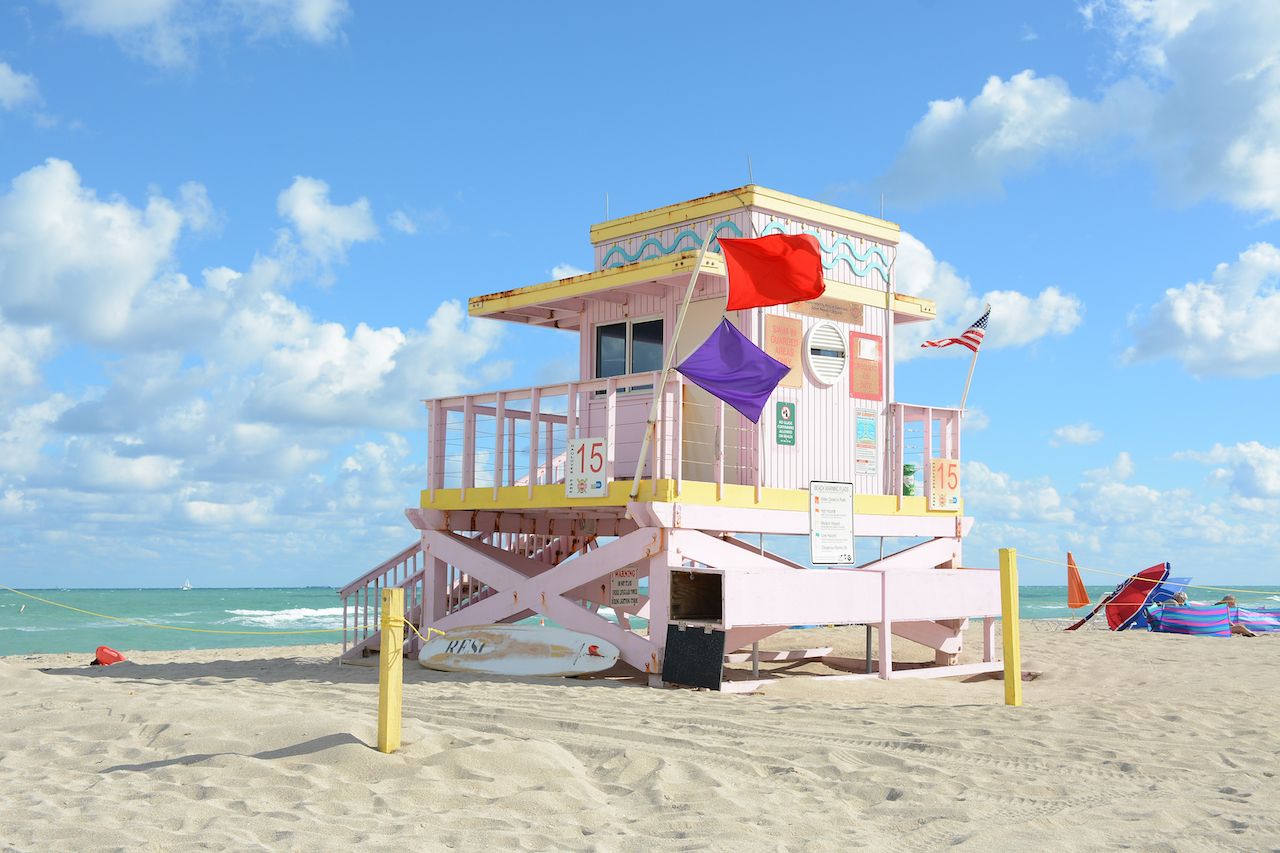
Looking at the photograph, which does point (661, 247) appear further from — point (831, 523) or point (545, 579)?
point (545, 579)

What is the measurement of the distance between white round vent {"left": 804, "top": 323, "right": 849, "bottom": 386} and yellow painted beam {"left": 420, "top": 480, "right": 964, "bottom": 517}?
1530 mm

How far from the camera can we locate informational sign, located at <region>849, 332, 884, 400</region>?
1401 cm

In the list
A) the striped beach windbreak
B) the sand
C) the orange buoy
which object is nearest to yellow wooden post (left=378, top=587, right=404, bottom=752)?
the sand

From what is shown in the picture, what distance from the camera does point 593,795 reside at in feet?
20.6

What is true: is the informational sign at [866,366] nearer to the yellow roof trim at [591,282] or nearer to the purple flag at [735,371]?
the yellow roof trim at [591,282]

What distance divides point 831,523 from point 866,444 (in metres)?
1.47

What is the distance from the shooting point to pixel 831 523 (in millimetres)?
13047

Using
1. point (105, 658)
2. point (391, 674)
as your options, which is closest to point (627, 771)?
point (391, 674)

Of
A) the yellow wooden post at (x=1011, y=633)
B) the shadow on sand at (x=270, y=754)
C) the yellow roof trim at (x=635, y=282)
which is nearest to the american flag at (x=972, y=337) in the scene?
the yellow roof trim at (x=635, y=282)

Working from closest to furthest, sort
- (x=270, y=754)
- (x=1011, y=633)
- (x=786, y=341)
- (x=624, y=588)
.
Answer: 1. (x=270, y=754)
2. (x=1011, y=633)
3. (x=786, y=341)
4. (x=624, y=588)

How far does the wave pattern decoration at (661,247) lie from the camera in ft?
44.1

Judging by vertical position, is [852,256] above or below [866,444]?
above

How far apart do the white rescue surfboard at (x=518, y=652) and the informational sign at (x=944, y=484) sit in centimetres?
506

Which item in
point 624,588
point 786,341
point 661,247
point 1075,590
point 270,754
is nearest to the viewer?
point 270,754
